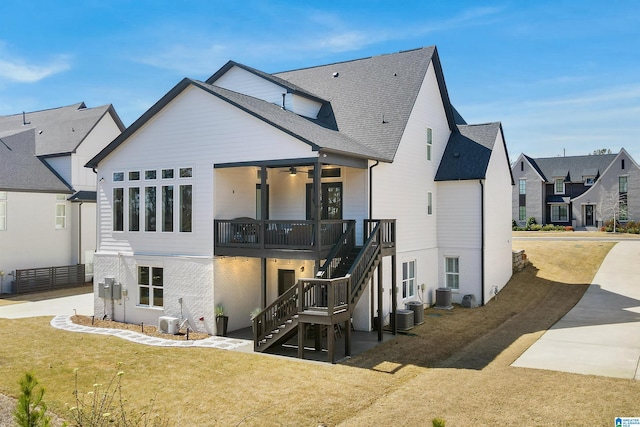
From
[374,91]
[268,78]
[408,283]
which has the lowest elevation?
[408,283]

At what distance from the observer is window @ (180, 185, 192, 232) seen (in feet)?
59.5

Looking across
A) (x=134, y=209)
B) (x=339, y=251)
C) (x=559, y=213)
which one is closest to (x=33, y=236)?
(x=134, y=209)

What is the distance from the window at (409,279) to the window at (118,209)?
1129 cm

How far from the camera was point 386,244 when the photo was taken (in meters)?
17.3

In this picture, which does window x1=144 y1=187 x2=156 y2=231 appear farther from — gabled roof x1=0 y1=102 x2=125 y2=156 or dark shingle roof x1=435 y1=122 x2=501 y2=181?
gabled roof x1=0 y1=102 x2=125 y2=156

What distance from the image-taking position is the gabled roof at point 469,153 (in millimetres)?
22734

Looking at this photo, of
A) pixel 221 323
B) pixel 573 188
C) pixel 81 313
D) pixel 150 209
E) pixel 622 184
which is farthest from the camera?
pixel 573 188

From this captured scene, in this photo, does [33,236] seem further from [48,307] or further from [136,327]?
[136,327]

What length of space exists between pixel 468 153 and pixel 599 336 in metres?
10.2

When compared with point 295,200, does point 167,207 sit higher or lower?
lower

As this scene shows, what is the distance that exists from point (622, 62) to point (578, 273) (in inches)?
437

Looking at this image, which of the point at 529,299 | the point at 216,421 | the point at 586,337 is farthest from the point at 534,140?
the point at 216,421

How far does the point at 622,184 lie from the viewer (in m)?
52.4

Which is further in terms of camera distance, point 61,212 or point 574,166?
point 574,166
